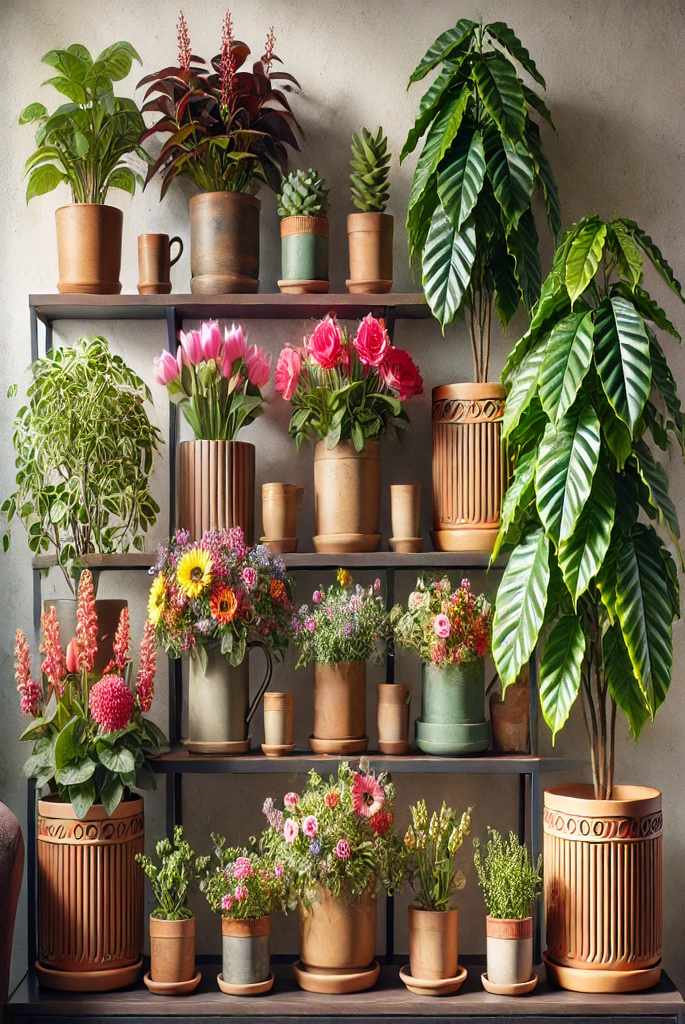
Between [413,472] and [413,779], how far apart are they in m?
0.74

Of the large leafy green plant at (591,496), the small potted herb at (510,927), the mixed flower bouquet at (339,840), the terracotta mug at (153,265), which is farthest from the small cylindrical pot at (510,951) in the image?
the terracotta mug at (153,265)

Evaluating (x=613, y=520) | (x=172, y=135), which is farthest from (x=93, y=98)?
(x=613, y=520)

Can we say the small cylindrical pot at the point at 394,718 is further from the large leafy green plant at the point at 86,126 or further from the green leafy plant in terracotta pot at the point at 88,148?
the large leafy green plant at the point at 86,126

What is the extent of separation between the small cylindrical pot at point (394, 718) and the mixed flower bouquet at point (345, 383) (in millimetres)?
533

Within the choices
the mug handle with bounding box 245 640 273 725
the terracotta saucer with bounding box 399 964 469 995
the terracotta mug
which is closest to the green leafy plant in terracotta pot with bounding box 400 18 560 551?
the mug handle with bounding box 245 640 273 725

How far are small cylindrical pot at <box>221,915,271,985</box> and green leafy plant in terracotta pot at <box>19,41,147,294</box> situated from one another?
141 cm

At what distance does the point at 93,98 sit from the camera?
261cm

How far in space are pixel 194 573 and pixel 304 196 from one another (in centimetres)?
90

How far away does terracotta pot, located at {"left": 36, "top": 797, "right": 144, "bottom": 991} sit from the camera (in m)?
2.31

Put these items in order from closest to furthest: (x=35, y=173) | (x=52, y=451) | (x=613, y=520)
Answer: (x=613, y=520), (x=52, y=451), (x=35, y=173)

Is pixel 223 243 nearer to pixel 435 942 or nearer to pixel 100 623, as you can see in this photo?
pixel 100 623

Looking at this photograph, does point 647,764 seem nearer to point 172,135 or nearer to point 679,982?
point 679,982

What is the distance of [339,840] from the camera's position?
2252 mm

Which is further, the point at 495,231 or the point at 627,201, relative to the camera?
the point at 627,201
